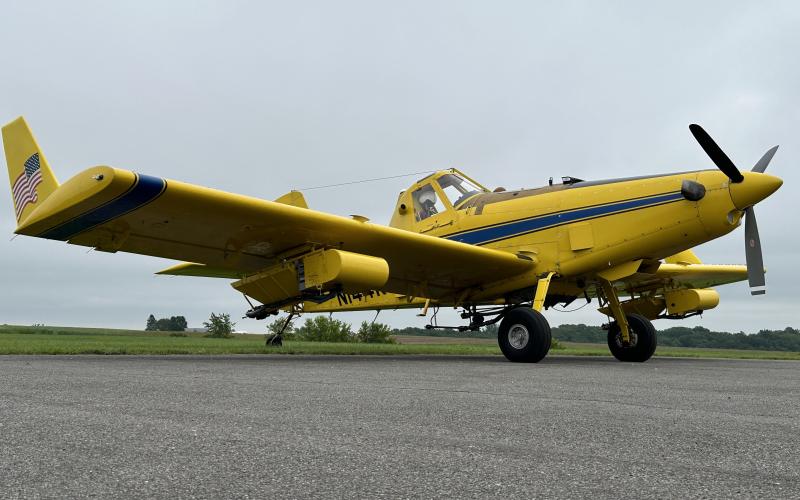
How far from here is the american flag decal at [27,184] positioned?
36.0 feet

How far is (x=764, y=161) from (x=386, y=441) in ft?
33.7

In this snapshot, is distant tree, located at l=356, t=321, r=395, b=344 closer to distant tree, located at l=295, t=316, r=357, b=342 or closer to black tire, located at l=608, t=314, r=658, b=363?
distant tree, located at l=295, t=316, r=357, b=342

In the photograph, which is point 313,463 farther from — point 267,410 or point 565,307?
point 565,307

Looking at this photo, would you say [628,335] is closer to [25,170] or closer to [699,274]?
[699,274]

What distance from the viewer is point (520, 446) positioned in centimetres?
289

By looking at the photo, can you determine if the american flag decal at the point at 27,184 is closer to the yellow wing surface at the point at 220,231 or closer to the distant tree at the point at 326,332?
the yellow wing surface at the point at 220,231

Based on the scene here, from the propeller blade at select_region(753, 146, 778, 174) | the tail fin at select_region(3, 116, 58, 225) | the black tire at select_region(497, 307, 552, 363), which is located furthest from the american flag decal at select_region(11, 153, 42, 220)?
the propeller blade at select_region(753, 146, 778, 174)

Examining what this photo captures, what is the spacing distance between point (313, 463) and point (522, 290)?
31.6 feet

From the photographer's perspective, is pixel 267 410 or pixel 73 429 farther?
pixel 267 410

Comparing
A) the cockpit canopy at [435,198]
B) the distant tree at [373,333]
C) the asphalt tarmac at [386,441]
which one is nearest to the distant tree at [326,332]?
the distant tree at [373,333]

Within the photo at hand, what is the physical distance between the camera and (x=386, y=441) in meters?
2.96

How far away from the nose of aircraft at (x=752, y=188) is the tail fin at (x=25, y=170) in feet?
37.6

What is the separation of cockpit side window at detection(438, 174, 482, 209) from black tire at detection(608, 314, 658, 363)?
4056mm

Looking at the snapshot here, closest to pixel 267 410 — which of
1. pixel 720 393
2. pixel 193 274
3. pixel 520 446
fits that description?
pixel 520 446
